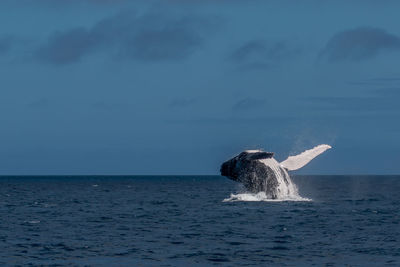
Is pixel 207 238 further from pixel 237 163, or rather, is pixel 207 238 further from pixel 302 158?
pixel 302 158

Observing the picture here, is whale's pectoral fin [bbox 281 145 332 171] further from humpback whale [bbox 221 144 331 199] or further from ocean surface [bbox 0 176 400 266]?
ocean surface [bbox 0 176 400 266]

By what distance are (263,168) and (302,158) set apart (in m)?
3.80

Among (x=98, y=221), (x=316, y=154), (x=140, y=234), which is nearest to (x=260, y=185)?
(x=316, y=154)

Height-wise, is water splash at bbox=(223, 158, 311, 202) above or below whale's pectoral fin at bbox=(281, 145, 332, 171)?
below

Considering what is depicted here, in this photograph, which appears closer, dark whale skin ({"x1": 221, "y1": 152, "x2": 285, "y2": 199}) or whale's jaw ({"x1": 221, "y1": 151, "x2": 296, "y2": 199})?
dark whale skin ({"x1": 221, "y1": 152, "x2": 285, "y2": 199})

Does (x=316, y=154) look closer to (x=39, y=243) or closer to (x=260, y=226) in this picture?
(x=260, y=226)

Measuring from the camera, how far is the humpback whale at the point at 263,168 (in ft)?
153

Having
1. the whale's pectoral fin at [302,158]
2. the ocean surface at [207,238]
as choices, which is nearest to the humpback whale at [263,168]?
the whale's pectoral fin at [302,158]

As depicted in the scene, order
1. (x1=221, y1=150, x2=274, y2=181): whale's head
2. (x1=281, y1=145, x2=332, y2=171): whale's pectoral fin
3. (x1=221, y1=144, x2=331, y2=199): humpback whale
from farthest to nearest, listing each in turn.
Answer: (x1=281, y1=145, x2=332, y2=171): whale's pectoral fin → (x1=221, y1=144, x2=331, y2=199): humpback whale → (x1=221, y1=150, x2=274, y2=181): whale's head

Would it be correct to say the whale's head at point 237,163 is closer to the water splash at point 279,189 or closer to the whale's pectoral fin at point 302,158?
the water splash at point 279,189

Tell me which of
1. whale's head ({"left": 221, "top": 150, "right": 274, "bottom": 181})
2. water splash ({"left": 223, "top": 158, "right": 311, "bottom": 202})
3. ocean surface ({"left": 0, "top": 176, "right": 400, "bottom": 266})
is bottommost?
ocean surface ({"left": 0, "top": 176, "right": 400, "bottom": 266})

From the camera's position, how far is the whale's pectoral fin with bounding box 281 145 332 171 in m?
49.4

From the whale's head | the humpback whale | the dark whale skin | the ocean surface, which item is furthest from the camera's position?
the humpback whale

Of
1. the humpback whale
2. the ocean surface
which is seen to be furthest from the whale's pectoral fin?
the ocean surface
